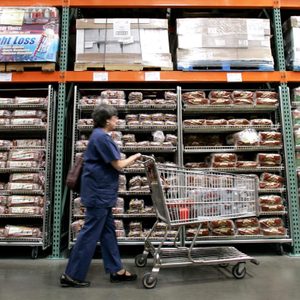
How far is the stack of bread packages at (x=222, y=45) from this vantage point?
4.57 metres

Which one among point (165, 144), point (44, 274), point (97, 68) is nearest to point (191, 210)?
point (165, 144)

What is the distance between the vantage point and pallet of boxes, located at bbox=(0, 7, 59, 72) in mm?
4395

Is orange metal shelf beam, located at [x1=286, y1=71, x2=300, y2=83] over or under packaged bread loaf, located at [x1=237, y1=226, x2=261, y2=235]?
over

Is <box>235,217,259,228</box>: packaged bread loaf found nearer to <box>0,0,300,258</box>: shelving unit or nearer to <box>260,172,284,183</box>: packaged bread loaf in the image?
<box>0,0,300,258</box>: shelving unit

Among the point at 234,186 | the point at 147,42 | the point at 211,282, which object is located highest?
the point at 147,42

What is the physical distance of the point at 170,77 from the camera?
178 inches

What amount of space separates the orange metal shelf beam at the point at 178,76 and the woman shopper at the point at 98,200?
1.35 metres

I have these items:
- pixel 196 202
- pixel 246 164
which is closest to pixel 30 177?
pixel 196 202

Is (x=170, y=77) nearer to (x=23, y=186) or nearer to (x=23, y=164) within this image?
(x=23, y=164)

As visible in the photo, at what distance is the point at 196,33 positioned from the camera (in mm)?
4625

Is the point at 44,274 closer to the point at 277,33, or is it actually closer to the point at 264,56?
the point at 264,56

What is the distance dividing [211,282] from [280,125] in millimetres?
2382

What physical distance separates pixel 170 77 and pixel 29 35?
195cm

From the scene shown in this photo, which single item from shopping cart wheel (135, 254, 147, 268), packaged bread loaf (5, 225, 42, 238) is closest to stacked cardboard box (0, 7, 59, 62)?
packaged bread loaf (5, 225, 42, 238)
